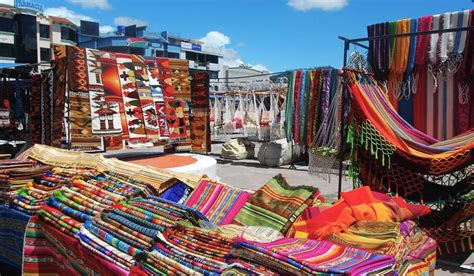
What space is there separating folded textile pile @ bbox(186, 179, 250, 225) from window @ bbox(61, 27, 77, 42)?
3814 cm

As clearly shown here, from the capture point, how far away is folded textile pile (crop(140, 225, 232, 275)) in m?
1.84

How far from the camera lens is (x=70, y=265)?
2.59 m

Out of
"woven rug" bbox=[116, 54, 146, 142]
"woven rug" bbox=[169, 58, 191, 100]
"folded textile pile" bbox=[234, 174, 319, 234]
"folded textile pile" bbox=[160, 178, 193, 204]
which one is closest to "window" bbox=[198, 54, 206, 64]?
"woven rug" bbox=[169, 58, 191, 100]

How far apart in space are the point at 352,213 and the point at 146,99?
156 inches

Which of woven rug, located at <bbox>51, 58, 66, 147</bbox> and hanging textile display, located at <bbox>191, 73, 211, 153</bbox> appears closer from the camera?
woven rug, located at <bbox>51, 58, 66, 147</bbox>

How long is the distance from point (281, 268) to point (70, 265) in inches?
63.2

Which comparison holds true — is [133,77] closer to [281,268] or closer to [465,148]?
[465,148]

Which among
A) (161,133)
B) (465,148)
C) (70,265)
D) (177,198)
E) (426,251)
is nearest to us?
(426,251)

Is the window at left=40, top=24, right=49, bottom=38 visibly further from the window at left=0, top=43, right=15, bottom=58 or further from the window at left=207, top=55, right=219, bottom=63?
the window at left=207, top=55, right=219, bottom=63

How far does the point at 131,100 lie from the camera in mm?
5504

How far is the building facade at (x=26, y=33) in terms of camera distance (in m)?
31.5

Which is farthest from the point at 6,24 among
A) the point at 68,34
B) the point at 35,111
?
the point at 35,111

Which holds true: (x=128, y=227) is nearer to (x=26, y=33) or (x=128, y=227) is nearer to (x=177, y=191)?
(x=177, y=191)

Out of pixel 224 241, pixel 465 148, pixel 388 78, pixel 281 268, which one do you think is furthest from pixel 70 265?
pixel 388 78
